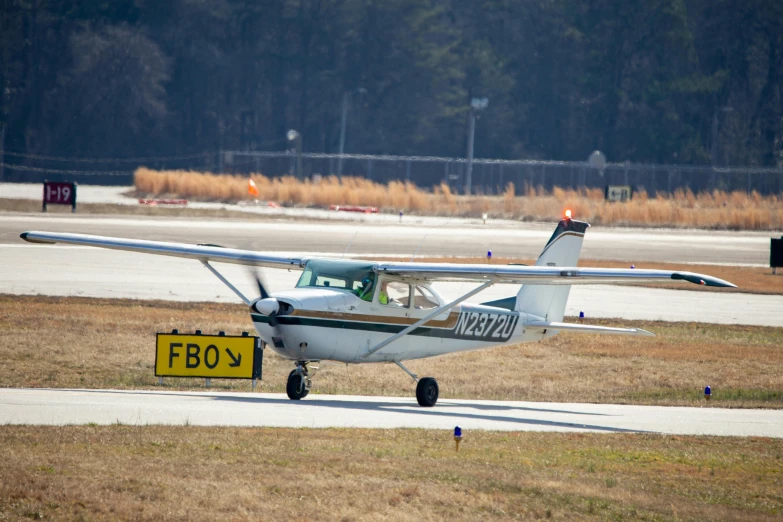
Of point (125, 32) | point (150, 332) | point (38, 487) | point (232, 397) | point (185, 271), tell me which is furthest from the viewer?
point (125, 32)

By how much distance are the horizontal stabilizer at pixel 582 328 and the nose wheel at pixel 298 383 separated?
175 inches

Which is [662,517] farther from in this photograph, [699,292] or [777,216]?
[777,216]

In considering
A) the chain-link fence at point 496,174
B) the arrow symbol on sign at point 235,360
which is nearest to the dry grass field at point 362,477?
the arrow symbol on sign at point 235,360

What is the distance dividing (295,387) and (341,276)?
184cm

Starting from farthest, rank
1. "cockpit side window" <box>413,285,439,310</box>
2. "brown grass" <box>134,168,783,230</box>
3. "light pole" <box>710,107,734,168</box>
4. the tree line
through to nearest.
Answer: the tree line
"light pole" <box>710,107,734,168</box>
"brown grass" <box>134,168,783,230</box>
"cockpit side window" <box>413,285,439,310</box>

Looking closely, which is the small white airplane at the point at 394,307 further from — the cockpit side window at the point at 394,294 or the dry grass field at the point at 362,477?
the dry grass field at the point at 362,477

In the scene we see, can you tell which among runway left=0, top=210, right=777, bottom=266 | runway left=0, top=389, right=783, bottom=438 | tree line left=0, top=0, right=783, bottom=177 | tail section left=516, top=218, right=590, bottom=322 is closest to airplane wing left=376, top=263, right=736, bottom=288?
runway left=0, top=389, right=783, bottom=438

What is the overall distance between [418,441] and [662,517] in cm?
381

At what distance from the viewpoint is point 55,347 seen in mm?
21484

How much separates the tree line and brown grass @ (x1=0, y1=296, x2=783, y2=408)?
7920 centimetres

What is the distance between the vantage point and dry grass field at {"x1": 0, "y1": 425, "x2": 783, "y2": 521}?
33.8ft

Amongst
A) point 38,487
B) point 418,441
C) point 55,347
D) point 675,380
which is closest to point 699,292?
point 675,380

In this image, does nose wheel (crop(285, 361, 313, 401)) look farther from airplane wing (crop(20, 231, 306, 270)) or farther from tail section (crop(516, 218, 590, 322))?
tail section (crop(516, 218, 590, 322))

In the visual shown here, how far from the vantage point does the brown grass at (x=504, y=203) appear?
67.4 metres
